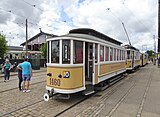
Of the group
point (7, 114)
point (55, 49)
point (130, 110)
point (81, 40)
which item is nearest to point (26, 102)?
point (7, 114)

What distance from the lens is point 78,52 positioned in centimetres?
811

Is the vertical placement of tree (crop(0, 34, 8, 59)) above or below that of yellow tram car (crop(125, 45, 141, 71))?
above

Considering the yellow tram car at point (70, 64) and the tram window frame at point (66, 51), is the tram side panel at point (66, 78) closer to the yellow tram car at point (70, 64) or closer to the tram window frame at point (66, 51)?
the yellow tram car at point (70, 64)

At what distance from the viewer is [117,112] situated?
657 cm

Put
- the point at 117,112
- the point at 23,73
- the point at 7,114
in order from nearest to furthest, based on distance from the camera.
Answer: the point at 7,114, the point at 117,112, the point at 23,73

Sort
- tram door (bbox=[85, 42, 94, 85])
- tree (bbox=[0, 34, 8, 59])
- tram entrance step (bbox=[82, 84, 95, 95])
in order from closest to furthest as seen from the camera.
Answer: tram entrance step (bbox=[82, 84, 95, 95]) < tram door (bbox=[85, 42, 94, 85]) < tree (bbox=[0, 34, 8, 59])

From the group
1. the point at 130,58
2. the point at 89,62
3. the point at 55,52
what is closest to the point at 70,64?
the point at 55,52

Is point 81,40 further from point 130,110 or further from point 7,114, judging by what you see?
point 7,114

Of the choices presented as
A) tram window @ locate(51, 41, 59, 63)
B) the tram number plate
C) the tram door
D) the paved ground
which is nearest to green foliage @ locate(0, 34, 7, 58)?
the paved ground

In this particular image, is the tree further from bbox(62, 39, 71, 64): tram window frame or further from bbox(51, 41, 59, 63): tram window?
bbox(62, 39, 71, 64): tram window frame

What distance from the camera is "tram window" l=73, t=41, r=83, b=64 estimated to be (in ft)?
25.9

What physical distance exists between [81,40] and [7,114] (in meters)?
4.06

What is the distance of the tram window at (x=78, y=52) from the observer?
7895 millimetres

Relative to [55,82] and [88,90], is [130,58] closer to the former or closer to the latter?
[88,90]
